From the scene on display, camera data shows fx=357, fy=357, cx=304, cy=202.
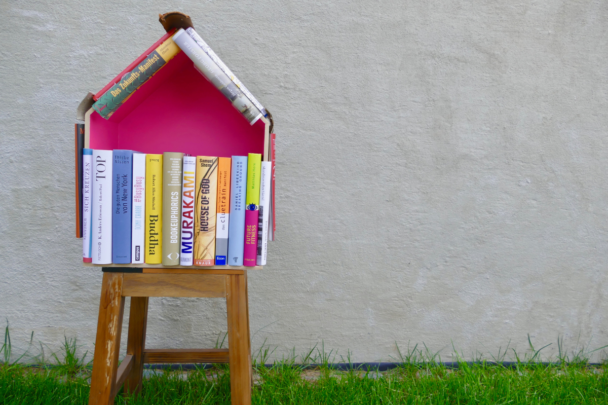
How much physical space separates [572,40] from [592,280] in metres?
1.24

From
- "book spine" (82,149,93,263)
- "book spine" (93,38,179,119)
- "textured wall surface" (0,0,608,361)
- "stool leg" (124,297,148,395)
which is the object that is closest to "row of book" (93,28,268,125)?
"book spine" (93,38,179,119)

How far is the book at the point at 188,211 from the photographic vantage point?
105cm

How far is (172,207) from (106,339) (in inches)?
17.6

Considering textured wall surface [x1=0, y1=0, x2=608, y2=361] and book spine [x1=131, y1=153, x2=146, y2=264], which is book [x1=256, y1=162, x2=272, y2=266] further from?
textured wall surface [x1=0, y1=0, x2=608, y2=361]

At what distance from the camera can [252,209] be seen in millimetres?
1094

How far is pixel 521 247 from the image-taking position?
186 cm

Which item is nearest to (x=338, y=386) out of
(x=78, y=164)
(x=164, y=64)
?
(x=78, y=164)

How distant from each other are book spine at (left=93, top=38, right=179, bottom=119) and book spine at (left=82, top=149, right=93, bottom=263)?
0.13 metres

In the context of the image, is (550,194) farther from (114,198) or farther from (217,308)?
(114,198)

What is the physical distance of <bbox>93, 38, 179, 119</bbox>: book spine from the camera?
1.01 metres

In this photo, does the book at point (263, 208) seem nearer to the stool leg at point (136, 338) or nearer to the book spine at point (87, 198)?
the book spine at point (87, 198)

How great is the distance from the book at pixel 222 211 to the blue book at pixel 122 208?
26 centimetres

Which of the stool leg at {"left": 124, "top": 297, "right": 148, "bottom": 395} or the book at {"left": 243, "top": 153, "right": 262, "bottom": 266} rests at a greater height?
the book at {"left": 243, "top": 153, "right": 262, "bottom": 266}

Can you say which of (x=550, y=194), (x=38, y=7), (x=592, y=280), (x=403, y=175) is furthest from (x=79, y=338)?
(x=592, y=280)
